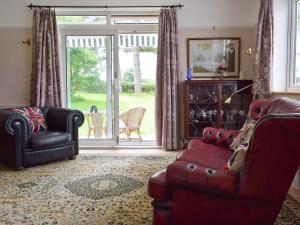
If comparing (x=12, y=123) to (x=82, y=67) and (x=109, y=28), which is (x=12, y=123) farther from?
(x=109, y=28)

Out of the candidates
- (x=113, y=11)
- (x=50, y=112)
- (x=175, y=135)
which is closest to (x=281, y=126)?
(x=175, y=135)

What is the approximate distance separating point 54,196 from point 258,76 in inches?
125

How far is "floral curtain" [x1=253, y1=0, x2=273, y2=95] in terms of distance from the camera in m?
4.18

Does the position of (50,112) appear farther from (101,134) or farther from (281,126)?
(281,126)

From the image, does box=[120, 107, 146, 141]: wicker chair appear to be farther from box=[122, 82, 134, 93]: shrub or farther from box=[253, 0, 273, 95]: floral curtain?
box=[253, 0, 273, 95]: floral curtain

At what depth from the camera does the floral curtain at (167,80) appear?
499cm

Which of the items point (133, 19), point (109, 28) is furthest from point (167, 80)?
point (109, 28)

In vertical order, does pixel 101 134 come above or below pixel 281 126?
below

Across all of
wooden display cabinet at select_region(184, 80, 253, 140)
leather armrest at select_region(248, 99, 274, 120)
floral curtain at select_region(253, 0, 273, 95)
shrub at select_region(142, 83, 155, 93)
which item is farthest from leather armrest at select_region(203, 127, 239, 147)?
shrub at select_region(142, 83, 155, 93)

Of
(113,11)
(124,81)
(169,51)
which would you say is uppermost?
(113,11)

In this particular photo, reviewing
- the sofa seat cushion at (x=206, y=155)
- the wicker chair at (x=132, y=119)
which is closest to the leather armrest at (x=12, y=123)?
the wicker chair at (x=132, y=119)

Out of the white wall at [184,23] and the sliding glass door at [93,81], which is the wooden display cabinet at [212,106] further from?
the sliding glass door at [93,81]

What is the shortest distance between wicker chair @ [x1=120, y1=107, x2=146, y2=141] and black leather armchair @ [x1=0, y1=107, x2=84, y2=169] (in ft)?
3.89

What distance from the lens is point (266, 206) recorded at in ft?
6.51
